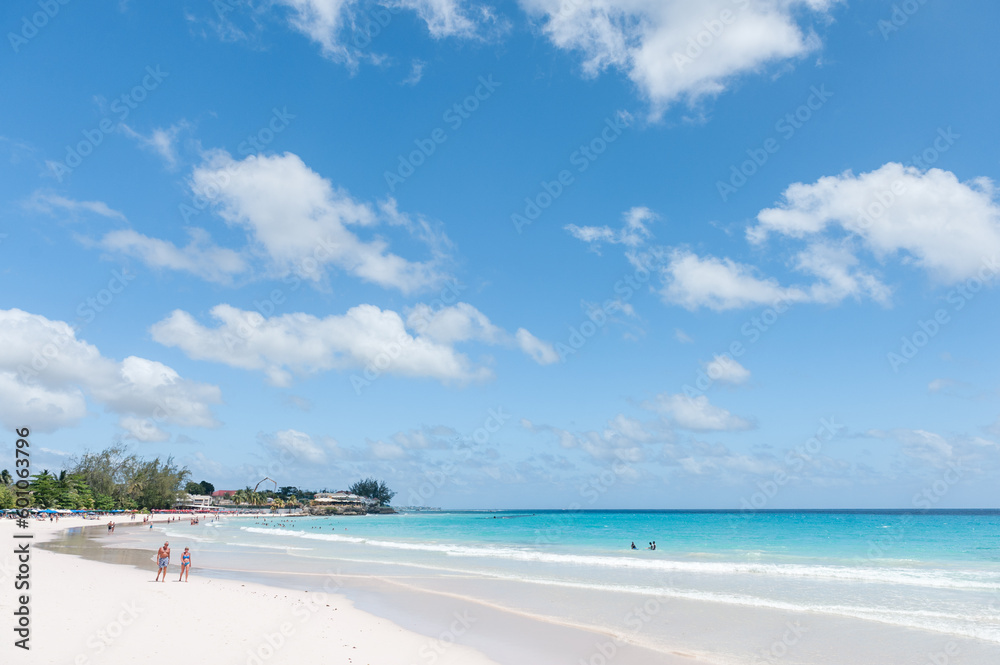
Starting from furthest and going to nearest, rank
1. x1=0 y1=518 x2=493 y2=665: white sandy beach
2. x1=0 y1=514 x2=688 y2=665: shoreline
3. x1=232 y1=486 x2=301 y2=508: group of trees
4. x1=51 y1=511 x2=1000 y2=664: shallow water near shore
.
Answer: x1=232 y1=486 x2=301 y2=508: group of trees → x1=51 y1=511 x2=1000 y2=664: shallow water near shore → x1=0 y1=514 x2=688 y2=665: shoreline → x1=0 y1=518 x2=493 y2=665: white sandy beach

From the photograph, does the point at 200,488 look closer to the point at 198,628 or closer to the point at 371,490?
the point at 371,490

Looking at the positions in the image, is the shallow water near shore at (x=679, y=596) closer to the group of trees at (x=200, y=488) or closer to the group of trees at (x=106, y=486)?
the group of trees at (x=106, y=486)

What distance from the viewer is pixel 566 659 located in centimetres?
1298

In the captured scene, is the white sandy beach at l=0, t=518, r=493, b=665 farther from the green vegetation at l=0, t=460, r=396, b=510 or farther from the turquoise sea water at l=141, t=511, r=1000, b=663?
the green vegetation at l=0, t=460, r=396, b=510

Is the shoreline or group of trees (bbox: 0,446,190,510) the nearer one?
the shoreline

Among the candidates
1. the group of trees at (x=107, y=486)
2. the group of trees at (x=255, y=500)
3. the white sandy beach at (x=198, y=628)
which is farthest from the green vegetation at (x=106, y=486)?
the white sandy beach at (x=198, y=628)

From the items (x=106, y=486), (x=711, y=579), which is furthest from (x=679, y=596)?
(x=106, y=486)

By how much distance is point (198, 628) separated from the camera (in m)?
13.3

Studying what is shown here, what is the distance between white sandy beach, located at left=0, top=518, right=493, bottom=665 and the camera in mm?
11117

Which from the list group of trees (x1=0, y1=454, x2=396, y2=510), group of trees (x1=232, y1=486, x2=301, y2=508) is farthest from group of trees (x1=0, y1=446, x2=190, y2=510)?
group of trees (x1=232, y1=486, x2=301, y2=508)

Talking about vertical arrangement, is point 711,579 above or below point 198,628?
below

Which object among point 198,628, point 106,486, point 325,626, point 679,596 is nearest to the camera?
point 198,628

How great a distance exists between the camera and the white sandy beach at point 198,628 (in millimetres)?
11117

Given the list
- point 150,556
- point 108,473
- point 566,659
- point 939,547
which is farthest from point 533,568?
point 108,473
